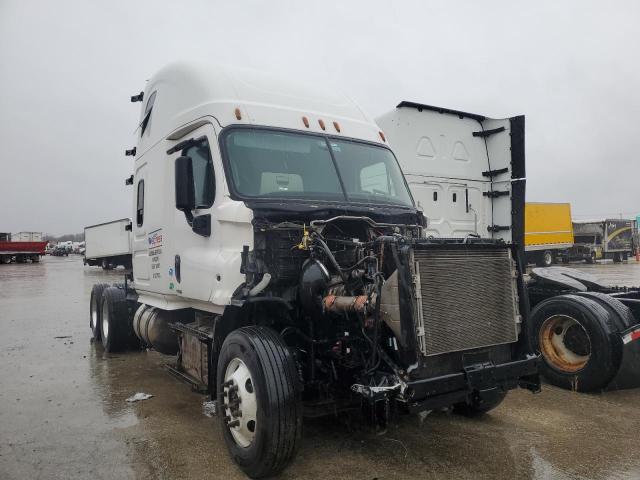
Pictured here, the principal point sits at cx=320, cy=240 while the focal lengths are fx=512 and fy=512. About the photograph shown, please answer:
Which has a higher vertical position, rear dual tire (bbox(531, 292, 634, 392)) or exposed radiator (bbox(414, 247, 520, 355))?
exposed radiator (bbox(414, 247, 520, 355))

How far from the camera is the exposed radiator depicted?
11.8ft

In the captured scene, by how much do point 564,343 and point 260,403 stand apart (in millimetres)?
3991

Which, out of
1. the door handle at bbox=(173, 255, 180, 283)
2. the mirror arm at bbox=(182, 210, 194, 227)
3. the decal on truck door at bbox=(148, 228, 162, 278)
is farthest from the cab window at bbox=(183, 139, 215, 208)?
the decal on truck door at bbox=(148, 228, 162, 278)

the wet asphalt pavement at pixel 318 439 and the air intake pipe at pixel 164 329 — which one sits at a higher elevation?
the air intake pipe at pixel 164 329

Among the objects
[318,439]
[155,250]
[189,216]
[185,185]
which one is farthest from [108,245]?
[318,439]

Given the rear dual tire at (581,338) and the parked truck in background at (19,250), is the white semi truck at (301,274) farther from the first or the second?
the parked truck in background at (19,250)

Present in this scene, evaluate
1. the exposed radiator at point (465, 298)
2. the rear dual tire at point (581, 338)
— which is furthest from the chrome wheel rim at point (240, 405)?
the rear dual tire at point (581, 338)

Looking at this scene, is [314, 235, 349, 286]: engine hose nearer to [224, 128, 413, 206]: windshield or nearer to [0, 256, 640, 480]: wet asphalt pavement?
[224, 128, 413, 206]: windshield

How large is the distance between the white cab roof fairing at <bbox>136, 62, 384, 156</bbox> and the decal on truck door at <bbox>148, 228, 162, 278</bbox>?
1.13 metres

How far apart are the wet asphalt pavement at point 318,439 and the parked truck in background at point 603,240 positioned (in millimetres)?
29257

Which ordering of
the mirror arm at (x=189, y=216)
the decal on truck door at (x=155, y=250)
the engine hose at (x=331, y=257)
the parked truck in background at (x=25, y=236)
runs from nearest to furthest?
the engine hose at (x=331, y=257)
the mirror arm at (x=189, y=216)
the decal on truck door at (x=155, y=250)
the parked truck in background at (x=25, y=236)

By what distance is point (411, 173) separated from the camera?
25.3ft

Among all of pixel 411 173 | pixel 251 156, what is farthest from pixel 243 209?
pixel 411 173

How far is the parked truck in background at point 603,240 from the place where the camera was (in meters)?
31.9
